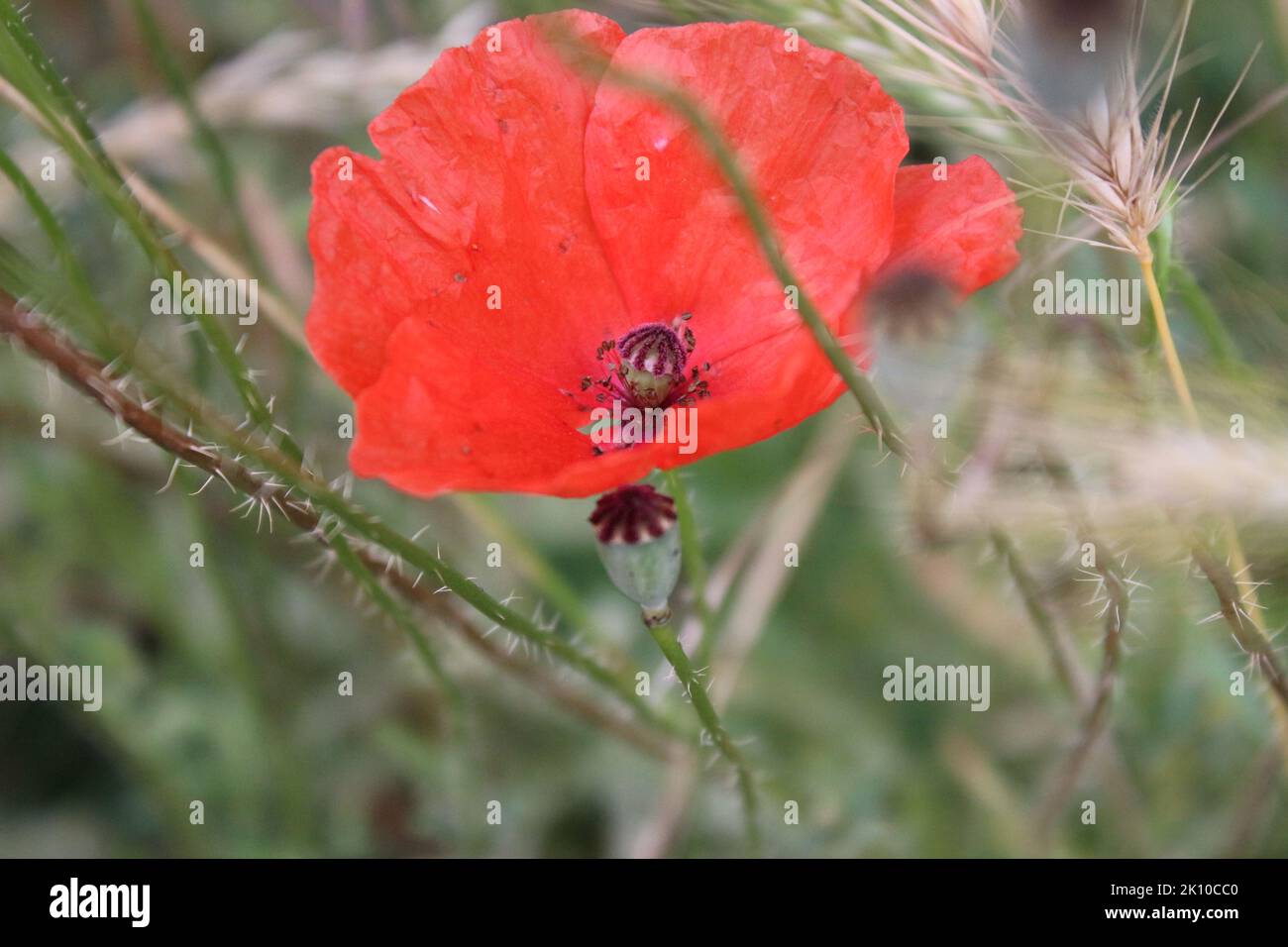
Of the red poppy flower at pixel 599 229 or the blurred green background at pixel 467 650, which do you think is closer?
the red poppy flower at pixel 599 229

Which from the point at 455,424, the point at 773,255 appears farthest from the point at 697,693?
the point at 773,255

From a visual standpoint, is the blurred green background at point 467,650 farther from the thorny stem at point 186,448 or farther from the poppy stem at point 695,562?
the thorny stem at point 186,448

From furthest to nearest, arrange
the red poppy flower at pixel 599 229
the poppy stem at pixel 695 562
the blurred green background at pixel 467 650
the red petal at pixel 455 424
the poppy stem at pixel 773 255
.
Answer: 1. the blurred green background at pixel 467 650
2. the poppy stem at pixel 695 562
3. the red poppy flower at pixel 599 229
4. the red petal at pixel 455 424
5. the poppy stem at pixel 773 255

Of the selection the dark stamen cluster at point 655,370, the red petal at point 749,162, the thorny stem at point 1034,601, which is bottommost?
the thorny stem at point 1034,601

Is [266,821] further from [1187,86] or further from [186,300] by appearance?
[1187,86]

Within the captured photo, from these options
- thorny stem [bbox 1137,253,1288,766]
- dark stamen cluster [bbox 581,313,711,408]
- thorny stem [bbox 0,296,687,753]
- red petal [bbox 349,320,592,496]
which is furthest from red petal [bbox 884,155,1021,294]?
thorny stem [bbox 0,296,687,753]

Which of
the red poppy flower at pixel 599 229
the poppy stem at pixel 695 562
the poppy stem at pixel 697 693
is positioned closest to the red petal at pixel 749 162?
the red poppy flower at pixel 599 229

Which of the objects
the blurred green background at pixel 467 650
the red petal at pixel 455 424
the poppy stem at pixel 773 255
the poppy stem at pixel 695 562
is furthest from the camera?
the blurred green background at pixel 467 650
